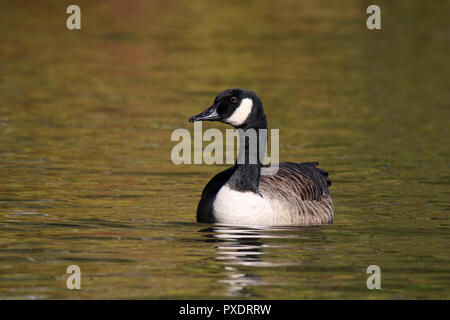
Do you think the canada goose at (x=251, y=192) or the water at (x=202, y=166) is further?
the canada goose at (x=251, y=192)

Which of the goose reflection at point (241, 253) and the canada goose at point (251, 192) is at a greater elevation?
the canada goose at point (251, 192)

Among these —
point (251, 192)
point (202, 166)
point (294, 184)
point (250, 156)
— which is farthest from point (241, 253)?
point (202, 166)

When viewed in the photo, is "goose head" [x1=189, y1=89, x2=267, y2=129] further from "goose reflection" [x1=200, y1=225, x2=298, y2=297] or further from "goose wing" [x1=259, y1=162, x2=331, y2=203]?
"goose reflection" [x1=200, y1=225, x2=298, y2=297]

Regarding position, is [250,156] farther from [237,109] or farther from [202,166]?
[202,166]

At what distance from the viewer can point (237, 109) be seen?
14969 mm

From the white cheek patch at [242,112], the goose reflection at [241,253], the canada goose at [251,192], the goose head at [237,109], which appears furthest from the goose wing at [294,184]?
the white cheek patch at [242,112]

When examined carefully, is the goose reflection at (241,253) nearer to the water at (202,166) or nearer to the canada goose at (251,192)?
the water at (202,166)

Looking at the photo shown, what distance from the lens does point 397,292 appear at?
1190 cm

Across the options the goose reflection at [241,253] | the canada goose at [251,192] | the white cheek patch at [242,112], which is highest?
the white cheek patch at [242,112]

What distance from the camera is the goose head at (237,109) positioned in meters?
14.9
